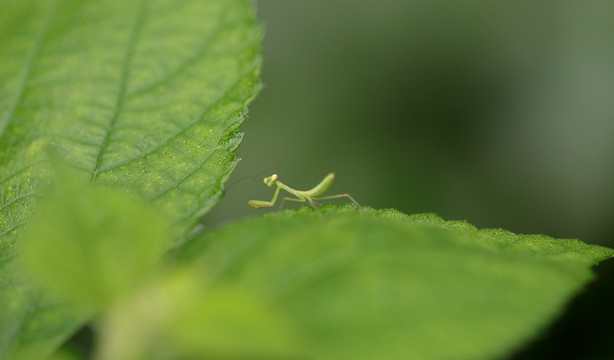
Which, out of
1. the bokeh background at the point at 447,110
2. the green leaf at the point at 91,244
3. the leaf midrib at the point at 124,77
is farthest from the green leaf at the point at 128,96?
the bokeh background at the point at 447,110

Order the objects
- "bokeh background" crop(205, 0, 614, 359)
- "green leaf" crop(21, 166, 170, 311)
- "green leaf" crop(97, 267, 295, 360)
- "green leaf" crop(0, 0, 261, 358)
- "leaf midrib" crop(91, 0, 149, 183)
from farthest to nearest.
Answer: "bokeh background" crop(205, 0, 614, 359), "leaf midrib" crop(91, 0, 149, 183), "green leaf" crop(0, 0, 261, 358), "green leaf" crop(21, 166, 170, 311), "green leaf" crop(97, 267, 295, 360)

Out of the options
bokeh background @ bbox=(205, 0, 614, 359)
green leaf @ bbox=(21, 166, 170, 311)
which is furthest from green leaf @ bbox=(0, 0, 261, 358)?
bokeh background @ bbox=(205, 0, 614, 359)

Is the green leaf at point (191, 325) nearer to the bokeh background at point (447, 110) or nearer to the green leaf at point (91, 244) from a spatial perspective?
the green leaf at point (91, 244)

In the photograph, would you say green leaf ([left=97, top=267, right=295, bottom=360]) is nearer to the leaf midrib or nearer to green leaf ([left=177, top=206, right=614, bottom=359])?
green leaf ([left=177, top=206, right=614, bottom=359])

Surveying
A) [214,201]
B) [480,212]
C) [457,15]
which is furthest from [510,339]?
[457,15]

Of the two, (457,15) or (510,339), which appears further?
(457,15)

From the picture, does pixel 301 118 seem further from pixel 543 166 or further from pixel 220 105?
pixel 220 105
